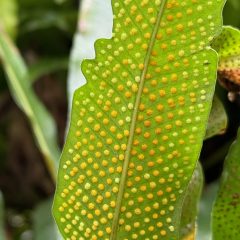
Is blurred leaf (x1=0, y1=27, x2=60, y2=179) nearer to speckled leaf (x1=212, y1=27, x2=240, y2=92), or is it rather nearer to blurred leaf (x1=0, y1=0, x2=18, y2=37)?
blurred leaf (x1=0, y1=0, x2=18, y2=37)

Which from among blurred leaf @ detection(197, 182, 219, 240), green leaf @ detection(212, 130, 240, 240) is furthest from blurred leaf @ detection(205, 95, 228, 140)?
blurred leaf @ detection(197, 182, 219, 240)

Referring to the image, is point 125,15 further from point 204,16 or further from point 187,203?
point 187,203

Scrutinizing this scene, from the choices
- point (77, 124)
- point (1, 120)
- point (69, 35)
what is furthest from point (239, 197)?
point (1, 120)

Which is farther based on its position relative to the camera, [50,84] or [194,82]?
[50,84]

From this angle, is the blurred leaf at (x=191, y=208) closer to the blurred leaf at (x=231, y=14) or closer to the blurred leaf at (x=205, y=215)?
the blurred leaf at (x=205, y=215)

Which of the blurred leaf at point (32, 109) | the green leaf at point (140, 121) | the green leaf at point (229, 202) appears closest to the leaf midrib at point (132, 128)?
the green leaf at point (140, 121)

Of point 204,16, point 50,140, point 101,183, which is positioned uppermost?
point 204,16

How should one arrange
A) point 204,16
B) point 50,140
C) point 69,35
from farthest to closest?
point 69,35, point 50,140, point 204,16
